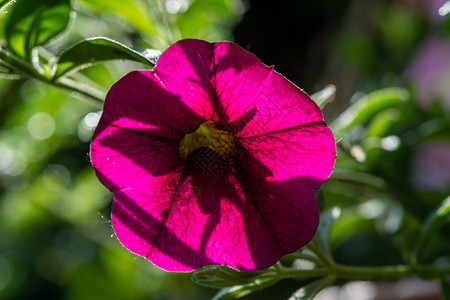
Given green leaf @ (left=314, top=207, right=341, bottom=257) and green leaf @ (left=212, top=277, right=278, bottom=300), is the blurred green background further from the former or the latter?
green leaf @ (left=212, top=277, right=278, bottom=300)

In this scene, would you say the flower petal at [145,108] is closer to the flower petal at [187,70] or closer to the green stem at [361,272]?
the flower petal at [187,70]

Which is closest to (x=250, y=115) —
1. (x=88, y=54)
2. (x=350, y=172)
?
(x=88, y=54)

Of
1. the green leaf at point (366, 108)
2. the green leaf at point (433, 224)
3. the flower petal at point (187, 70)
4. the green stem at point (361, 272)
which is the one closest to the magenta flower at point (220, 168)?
the flower petal at point (187, 70)

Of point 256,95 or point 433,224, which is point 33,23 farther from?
point 433,224

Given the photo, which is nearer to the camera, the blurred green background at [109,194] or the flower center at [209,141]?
the flower center at [209,141]

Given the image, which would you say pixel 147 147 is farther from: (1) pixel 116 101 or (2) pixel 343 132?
(2) pixel 343 132

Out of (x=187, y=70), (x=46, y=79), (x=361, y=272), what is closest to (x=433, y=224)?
(x=361, y=272)
